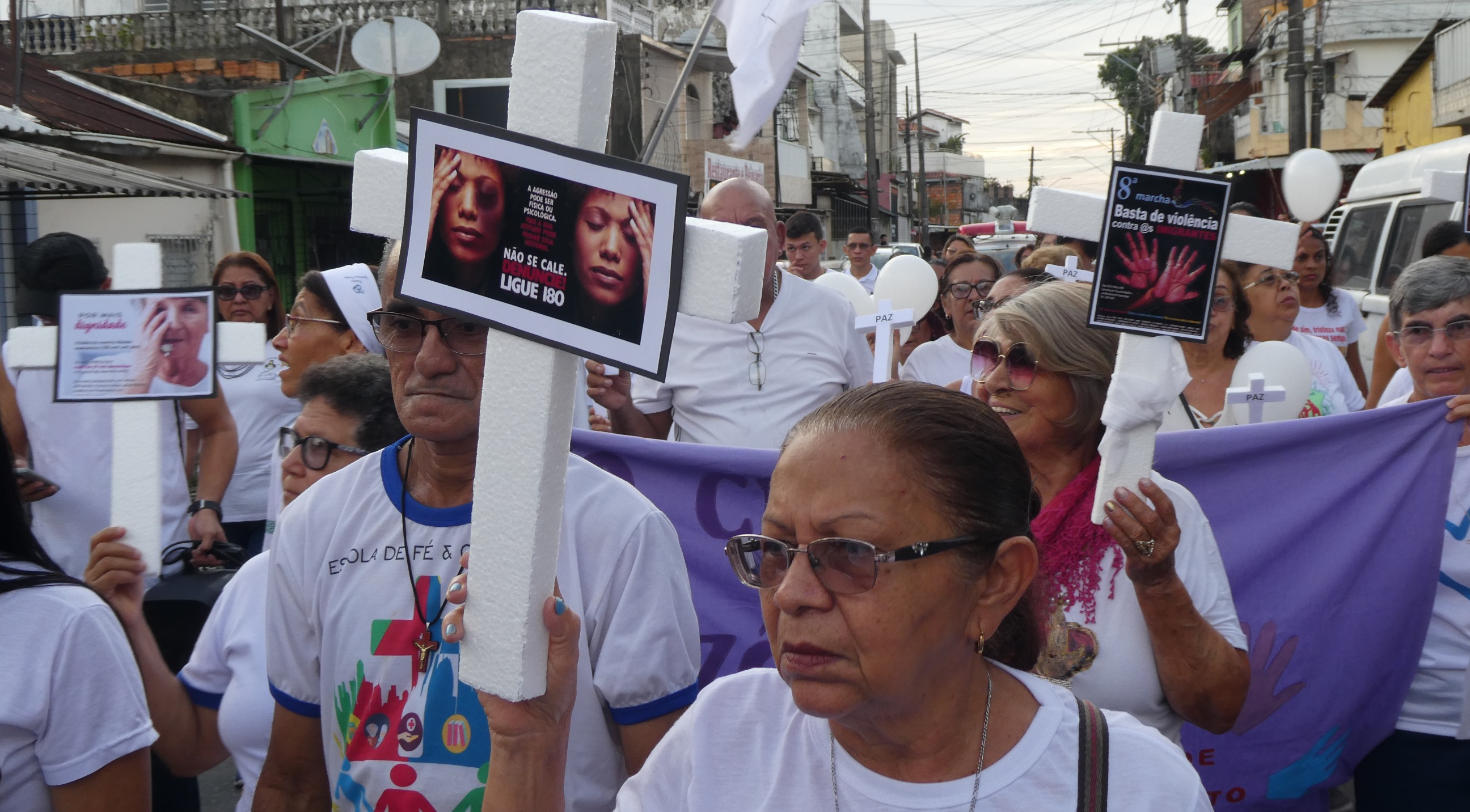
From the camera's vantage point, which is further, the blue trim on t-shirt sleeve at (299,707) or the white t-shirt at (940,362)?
the white t-shirt at (940,362)

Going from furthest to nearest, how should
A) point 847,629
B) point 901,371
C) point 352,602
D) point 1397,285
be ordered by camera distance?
point 901,371, point 1397,285, point 352,602, point 847,629

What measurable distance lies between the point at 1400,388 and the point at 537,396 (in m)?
3.62

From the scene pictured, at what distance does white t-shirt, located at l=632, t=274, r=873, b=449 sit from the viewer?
4973mm

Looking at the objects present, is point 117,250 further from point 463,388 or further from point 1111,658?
point 1111,658

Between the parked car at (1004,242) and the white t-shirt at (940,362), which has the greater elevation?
the parked car at (1004,242)

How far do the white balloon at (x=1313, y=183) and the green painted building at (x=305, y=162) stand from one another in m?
10.1

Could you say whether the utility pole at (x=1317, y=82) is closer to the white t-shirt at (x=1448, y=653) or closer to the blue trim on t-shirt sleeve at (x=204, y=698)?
the white t-shirt at (x=1448, y=653)

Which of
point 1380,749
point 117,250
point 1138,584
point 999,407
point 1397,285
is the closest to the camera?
point 1138,584

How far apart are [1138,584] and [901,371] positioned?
4264mm

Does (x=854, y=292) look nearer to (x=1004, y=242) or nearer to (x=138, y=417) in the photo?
(x=138, y=417)

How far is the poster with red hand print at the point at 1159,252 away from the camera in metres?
2.71

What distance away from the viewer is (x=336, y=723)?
2.35 metres

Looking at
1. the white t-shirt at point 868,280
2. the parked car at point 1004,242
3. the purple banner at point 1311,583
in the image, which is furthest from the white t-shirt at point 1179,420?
the parked car at point 1004,242

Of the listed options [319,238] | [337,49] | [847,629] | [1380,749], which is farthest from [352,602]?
[337,49]
